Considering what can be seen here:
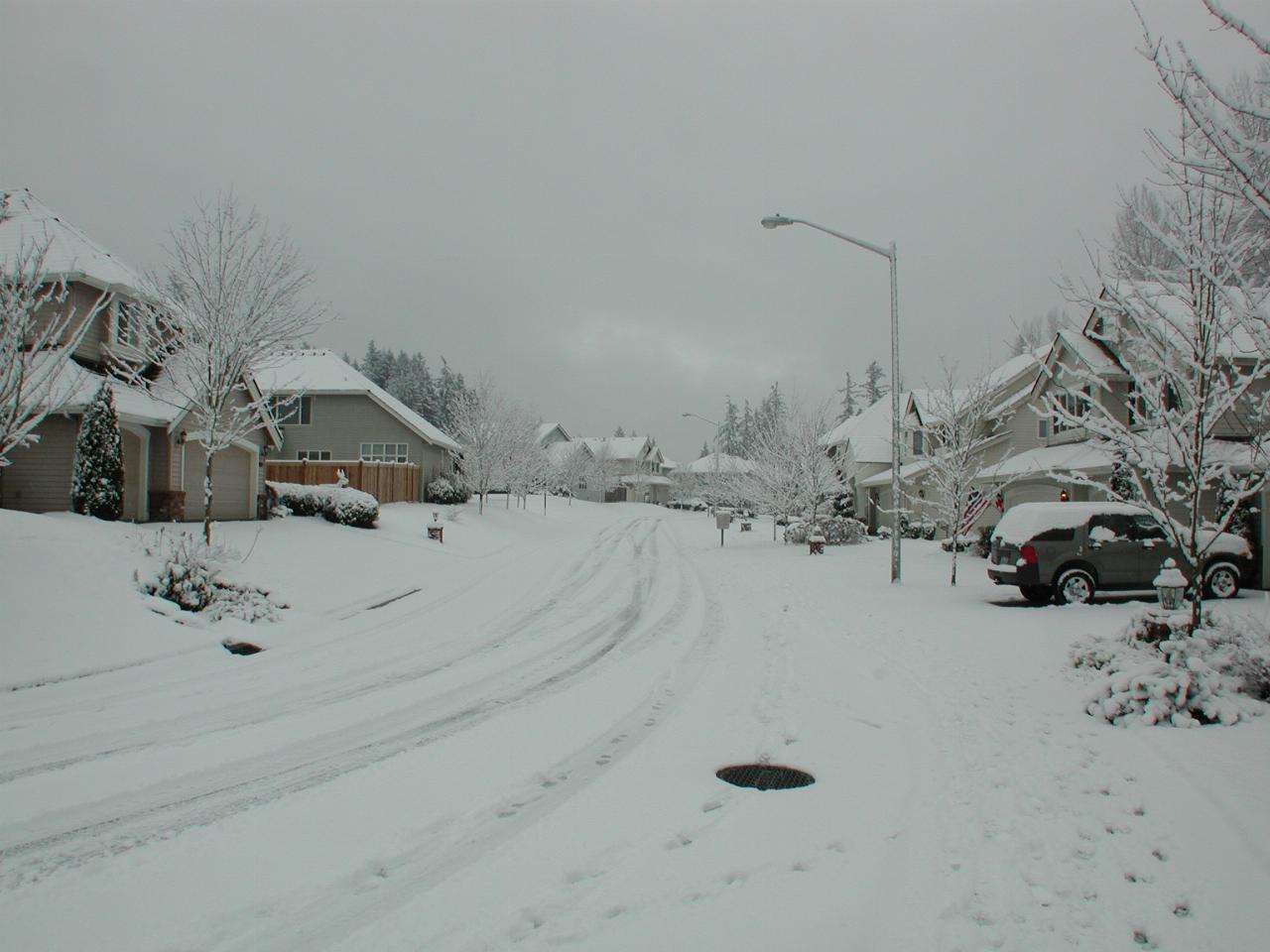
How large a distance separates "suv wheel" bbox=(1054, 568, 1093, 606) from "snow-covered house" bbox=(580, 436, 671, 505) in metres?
68.5

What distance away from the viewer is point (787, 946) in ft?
10.7

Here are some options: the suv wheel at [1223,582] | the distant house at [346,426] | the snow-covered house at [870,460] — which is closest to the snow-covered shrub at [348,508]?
the distant house at [346,426]

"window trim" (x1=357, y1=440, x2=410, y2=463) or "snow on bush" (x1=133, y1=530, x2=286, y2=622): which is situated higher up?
"window trim" (x1=357, y1=440, x2=410, y2=463)

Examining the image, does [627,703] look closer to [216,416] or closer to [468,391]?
[216,416]

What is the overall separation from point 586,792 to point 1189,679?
17.3ft

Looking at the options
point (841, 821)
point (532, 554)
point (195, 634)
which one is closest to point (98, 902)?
point (841, 821)

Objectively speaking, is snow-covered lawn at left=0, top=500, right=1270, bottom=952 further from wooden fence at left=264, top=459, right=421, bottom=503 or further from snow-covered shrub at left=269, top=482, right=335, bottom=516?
wooden fence at left=264, top=459, right=421, bottom=503

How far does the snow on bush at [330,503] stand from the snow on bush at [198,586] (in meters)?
10.8

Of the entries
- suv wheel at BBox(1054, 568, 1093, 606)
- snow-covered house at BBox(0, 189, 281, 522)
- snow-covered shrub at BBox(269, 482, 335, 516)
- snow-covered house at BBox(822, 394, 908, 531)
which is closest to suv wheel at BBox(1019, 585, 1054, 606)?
suv wheel at BBox(1054, 568, 1093, 606)

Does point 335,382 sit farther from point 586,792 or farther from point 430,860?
point 430,860

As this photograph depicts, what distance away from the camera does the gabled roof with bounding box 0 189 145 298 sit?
1819cm

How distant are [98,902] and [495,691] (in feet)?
13.9

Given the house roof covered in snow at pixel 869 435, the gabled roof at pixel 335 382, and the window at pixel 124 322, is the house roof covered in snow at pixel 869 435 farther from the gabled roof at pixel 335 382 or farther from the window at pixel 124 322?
the window at pixel 124 322

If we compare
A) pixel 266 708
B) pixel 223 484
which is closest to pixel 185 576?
pixel 266 708
